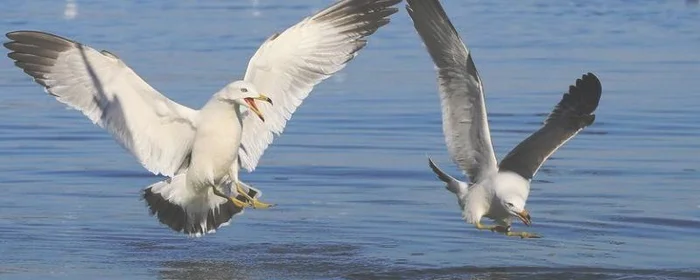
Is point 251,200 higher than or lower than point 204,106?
lower

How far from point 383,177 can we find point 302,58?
257cm

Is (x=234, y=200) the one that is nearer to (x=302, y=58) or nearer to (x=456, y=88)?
(x=302, y=58)

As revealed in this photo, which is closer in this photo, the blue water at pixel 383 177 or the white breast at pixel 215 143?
the white breast at pixel 215 143

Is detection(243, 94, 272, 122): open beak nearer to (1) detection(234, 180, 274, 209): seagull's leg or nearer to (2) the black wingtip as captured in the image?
(1) detection(234, 180, 274, 209): seagull's leg

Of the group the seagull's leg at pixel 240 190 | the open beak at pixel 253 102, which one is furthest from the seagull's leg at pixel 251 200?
the open beak at pixel 253 102

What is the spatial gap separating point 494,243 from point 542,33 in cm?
1276

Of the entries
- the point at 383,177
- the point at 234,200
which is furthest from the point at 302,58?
the point at 383,177

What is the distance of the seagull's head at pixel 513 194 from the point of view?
956 cm

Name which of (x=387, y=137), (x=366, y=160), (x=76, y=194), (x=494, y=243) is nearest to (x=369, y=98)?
(x=387, y=137)

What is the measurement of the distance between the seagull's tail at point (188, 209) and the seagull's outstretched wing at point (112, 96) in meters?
0.17

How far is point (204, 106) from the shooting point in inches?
393

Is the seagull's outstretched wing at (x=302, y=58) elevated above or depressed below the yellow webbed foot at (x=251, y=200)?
above

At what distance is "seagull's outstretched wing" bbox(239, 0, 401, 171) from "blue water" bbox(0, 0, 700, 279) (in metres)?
0.75

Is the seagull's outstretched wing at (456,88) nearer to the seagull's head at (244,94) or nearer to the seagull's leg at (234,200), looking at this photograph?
the seagull's head at (244,94)
